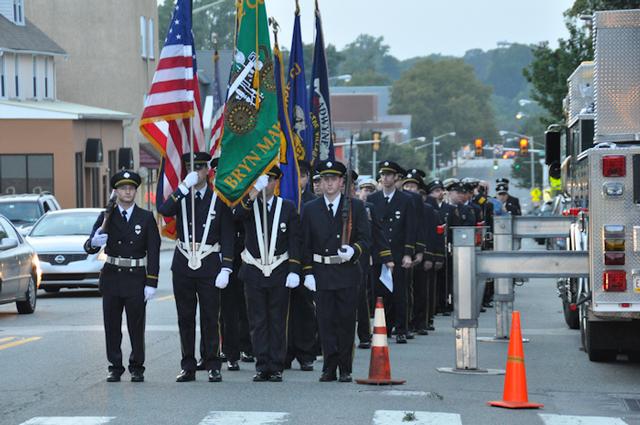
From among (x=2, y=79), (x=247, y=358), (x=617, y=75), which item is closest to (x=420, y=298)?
(x=247, y=358)

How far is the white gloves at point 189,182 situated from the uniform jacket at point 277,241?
51 cm

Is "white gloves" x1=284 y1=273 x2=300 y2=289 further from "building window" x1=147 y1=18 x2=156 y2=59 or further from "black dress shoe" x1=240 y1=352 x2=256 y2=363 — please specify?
"building window" x1=147 y1=18 x2=156 y2=59

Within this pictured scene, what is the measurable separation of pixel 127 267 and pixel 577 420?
4532 mm

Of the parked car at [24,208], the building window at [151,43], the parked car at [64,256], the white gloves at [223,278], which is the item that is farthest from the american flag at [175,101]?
the building window at [151,43]

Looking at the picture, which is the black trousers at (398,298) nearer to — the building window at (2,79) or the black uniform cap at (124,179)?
the black uniform cap at (124,179)

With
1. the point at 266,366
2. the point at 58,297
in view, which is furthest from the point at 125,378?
the point at 58,297

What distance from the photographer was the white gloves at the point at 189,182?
14102 mm

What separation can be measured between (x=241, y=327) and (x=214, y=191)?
192cm

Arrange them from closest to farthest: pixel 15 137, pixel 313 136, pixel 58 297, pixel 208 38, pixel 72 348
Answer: pixel 72 348 < pixel 313 136 < pixel 58 297 < pixel 15 137 < pixel 208 38

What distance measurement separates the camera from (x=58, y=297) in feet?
90.2

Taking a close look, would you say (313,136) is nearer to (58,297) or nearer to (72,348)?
(72,348)

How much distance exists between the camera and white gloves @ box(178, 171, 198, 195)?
14102mm

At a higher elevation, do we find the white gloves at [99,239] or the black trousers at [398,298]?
the white gloves at [99,239]

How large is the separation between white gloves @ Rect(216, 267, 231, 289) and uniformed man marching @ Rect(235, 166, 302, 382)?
265 mm
